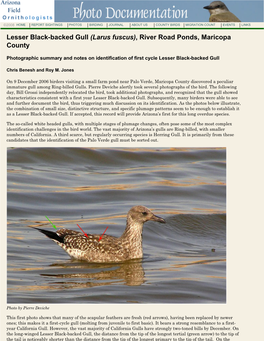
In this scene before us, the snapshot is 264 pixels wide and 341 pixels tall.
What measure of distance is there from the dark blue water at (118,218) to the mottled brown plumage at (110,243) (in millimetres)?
238

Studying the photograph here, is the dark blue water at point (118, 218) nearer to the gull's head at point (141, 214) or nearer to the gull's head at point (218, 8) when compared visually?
the gull's head at point (141, 214)

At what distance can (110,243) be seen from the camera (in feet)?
35.1

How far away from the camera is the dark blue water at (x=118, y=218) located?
8750 millimetres

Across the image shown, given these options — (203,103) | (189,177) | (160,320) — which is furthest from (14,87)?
(189,177)

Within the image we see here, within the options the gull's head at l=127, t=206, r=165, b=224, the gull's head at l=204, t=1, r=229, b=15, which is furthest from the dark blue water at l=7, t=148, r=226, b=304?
the gull's head at l=204, t=1, r=229, b=15

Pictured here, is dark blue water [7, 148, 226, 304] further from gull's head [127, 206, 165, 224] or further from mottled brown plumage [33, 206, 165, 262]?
gull's head [127, 206, 165, 224]

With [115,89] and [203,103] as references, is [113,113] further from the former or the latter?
[203,103]

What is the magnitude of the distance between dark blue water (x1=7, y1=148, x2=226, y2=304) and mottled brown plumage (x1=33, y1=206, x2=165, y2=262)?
238mm

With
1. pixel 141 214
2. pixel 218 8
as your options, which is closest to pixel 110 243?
pixel 141 214

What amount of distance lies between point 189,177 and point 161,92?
25.7 feet

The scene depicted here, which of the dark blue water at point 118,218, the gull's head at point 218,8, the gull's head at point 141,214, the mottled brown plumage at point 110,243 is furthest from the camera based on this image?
the gull's head at point 218,8

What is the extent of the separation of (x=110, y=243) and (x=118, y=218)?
250cm

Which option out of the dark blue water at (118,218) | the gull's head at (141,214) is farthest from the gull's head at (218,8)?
the gull's head at (141,214)

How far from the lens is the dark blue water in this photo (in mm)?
8750
